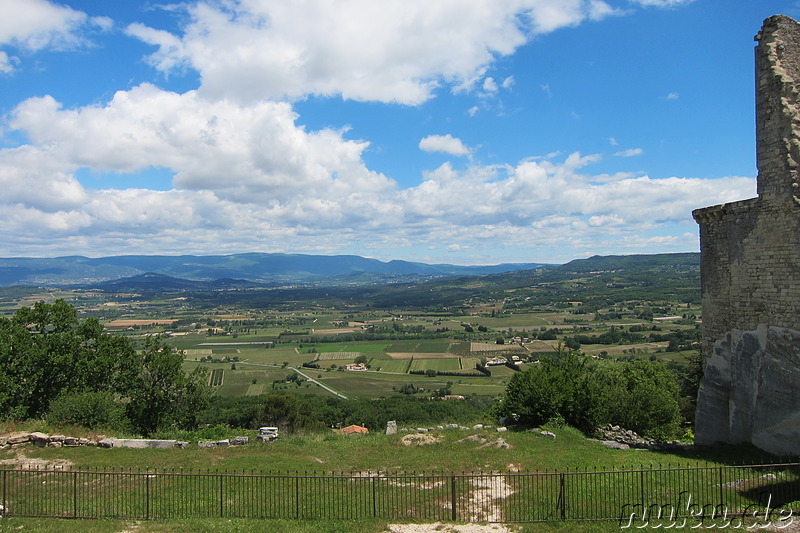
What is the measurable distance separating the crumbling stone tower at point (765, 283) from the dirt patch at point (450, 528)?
9.62m

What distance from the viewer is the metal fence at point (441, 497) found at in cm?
1088

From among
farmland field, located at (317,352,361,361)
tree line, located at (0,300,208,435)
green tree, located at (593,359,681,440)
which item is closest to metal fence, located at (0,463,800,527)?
tree line, located at (0,300,208,435)

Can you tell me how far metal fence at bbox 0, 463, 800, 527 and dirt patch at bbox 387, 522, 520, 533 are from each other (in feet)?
1.13

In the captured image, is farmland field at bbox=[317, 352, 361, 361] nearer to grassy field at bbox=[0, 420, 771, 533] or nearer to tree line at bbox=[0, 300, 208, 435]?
tree line at bbox=[0, 300, 208, 435]

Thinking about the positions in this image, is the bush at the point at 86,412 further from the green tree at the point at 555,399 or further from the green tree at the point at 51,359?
the green tree at the point at 555,399

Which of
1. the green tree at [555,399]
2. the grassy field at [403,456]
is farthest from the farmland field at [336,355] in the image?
the grassy field at [403,456]

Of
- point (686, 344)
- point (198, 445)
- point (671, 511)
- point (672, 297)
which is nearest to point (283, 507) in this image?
point (198, 445)

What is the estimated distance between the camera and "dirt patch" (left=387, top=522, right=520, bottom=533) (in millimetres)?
10375

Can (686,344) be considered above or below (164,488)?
below

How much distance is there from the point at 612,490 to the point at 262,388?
65.9 meters

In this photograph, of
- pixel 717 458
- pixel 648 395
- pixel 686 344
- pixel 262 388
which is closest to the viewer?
pixel 717 458

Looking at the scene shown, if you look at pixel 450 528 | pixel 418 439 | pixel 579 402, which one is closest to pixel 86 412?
pixel 418 439

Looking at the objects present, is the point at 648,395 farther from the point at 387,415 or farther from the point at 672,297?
the point at 672,297

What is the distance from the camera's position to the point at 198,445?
57.1 feet
